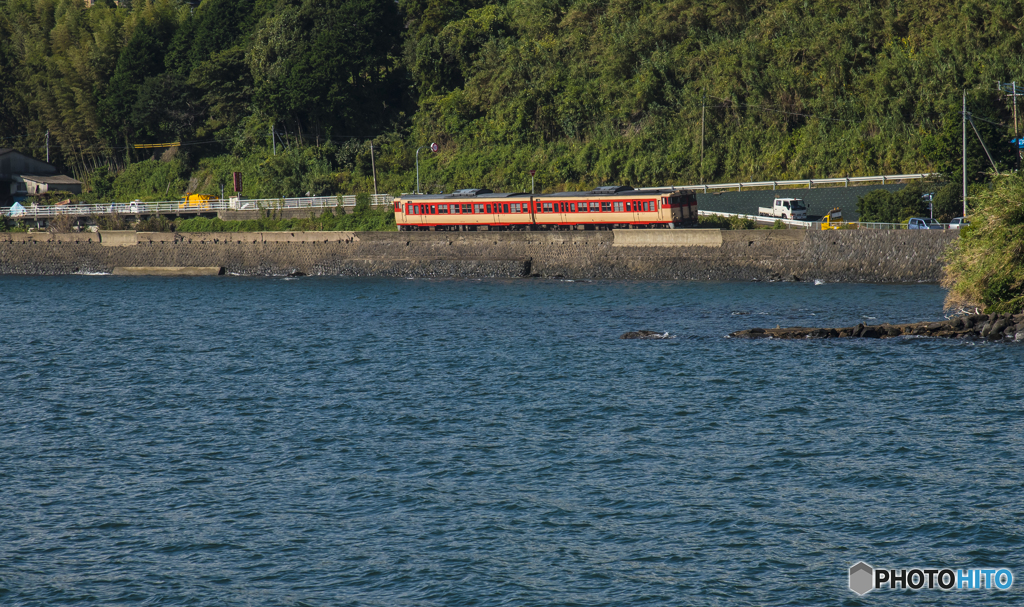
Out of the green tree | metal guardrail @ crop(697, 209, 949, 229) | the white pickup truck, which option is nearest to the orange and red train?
metal guardrail @ crop(697, 209, 949, 229)

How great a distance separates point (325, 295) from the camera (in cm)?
5359

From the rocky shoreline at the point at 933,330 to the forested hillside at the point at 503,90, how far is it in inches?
897

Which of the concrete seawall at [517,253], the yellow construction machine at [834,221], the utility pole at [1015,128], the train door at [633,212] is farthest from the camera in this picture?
the train door at [633,212]

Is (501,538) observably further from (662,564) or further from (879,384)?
(879,384)

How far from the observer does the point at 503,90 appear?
7900 cm

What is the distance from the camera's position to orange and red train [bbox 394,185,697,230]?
54.8 m

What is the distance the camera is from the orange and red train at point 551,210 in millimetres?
54812

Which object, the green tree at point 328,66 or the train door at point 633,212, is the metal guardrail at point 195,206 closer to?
the green tree at point 328,66

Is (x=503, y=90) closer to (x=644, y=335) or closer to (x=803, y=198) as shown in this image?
(x=803, y=198)

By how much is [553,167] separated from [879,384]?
157 feet

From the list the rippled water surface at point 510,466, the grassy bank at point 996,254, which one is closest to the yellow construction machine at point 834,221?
the rippled water surface at point 510,466

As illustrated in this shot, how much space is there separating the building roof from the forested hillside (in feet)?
7.21

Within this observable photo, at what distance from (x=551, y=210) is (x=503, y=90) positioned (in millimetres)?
23754

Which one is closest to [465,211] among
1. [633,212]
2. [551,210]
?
[551,210]
